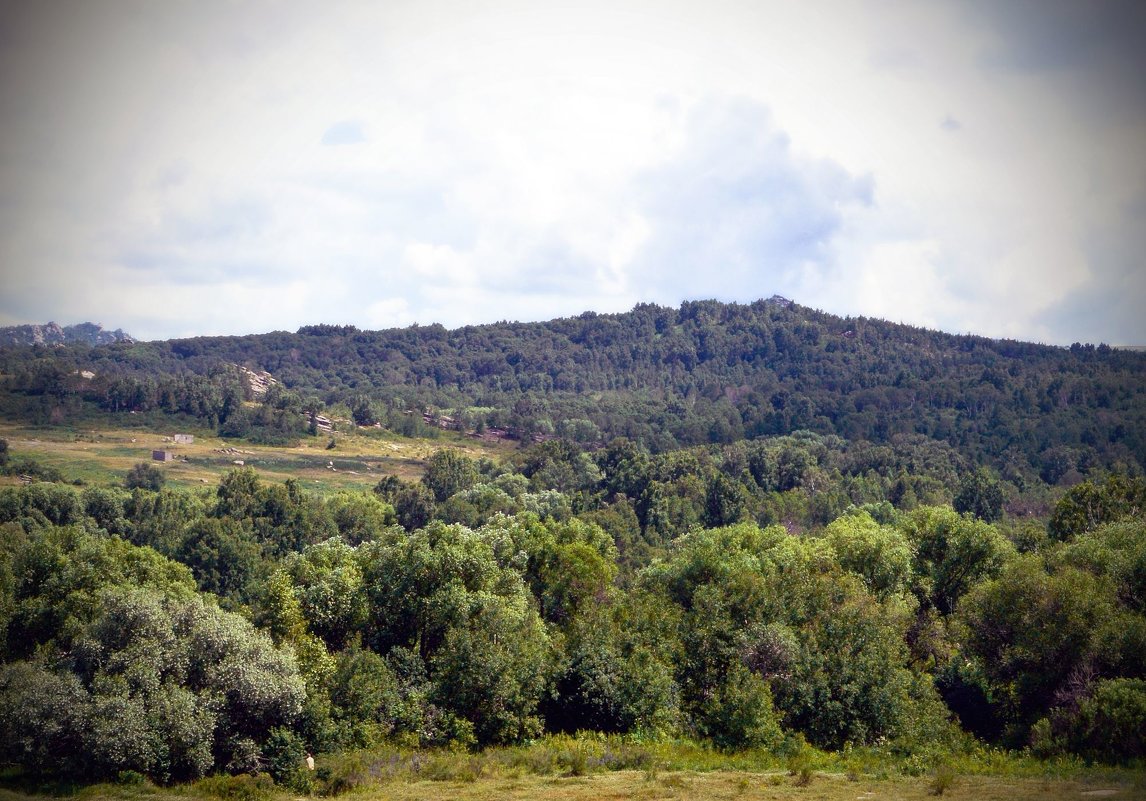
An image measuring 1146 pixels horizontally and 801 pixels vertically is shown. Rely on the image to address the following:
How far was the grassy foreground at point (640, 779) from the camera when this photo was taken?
91.8ft

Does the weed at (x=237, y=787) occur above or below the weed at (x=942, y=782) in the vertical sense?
below

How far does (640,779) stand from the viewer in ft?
103

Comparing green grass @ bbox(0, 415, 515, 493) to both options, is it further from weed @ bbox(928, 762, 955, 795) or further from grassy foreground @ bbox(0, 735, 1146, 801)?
weed @ bbox(928, 762, 955, 795)

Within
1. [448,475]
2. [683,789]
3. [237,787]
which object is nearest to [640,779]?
[683,789]

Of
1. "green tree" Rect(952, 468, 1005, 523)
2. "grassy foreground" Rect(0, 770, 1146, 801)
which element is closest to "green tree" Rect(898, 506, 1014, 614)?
"grassy foreground" Rect(0, 770, 1146, 801)

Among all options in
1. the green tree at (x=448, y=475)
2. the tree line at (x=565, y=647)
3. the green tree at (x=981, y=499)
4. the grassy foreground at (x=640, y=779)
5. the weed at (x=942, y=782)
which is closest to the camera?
the weed at (x=942, y=782)

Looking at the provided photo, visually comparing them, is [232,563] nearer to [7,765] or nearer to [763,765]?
[7,765]

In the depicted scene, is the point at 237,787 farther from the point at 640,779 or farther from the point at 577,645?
the point at 577,645

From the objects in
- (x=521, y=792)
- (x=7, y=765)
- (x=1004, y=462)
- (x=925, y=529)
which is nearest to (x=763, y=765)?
(x=521, y=792)

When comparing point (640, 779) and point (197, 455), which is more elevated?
point (197, 455)

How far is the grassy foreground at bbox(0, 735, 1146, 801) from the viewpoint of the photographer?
1102 inches

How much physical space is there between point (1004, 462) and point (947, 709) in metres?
140

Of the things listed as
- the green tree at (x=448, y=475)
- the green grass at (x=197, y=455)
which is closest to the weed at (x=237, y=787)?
the green tree at (x=448, y=475)

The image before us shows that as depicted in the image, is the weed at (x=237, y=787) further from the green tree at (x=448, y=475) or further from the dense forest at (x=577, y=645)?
the green tree at (x=448, y=475)
